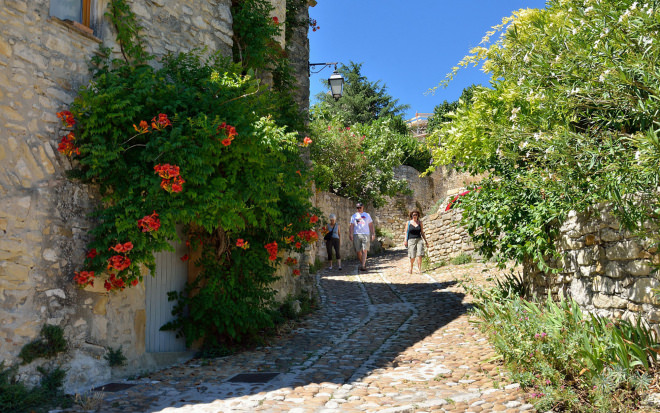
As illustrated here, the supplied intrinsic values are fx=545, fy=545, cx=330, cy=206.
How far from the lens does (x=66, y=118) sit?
5.02 metres

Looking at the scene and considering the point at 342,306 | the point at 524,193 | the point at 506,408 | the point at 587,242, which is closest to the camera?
the point at 506,408

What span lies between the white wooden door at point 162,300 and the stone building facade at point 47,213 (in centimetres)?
47

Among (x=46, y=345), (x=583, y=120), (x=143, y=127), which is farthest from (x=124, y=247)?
(x=583, y=120)

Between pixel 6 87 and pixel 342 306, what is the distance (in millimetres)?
6427

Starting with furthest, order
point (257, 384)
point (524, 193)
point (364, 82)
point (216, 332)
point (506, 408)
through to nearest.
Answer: point (364, 82) → point (216, 332) → point (524, 193) → point (257, 384) → point (506, 408)

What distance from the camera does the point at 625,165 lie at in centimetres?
388

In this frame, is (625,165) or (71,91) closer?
(625,165)

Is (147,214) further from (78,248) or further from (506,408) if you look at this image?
(506,408)

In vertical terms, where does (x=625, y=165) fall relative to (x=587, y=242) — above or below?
above

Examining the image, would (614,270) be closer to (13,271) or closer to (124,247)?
(124,247)

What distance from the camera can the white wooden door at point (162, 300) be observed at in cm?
627

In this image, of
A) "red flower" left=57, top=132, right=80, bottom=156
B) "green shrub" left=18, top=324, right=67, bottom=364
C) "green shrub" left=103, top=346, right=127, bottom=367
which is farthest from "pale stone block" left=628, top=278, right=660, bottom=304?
"red flower" left=57, top=132, right=80, bottom=156

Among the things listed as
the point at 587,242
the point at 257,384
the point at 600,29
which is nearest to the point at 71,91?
the point at 257,384

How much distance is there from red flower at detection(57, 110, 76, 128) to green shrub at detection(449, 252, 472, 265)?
963 cm
